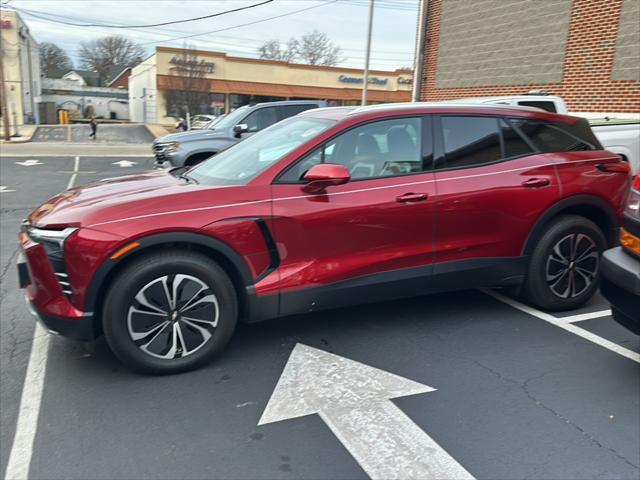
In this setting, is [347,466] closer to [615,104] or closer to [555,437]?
[555,437]

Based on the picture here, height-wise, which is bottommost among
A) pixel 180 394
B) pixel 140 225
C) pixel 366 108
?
pixel 180 394

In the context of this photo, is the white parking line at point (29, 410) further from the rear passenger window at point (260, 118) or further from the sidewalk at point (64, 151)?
the sidewalk at point (64, 151)

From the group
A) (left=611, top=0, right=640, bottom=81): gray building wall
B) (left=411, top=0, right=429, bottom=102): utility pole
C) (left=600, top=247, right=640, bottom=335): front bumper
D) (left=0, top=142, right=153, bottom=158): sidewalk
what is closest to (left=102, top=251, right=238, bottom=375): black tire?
(left=600, top=247, right=640, bottom=335): front bumper

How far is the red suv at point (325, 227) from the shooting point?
330 cm

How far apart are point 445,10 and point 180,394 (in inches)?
586

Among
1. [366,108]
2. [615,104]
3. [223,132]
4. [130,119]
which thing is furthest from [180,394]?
[130,119]

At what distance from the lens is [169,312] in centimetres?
340

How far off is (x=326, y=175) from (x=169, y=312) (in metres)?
1.35

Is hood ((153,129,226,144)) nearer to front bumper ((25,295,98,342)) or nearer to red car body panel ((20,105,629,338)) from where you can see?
red car body panel ((20,105,629,338))

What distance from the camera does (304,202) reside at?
3656 millimetres

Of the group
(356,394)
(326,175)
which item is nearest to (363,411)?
(356,394)

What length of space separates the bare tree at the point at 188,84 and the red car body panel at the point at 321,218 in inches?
1423

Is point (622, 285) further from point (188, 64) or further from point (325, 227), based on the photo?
point (188, 64)

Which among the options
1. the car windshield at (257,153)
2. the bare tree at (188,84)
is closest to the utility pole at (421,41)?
the car windshield at (257,153)
